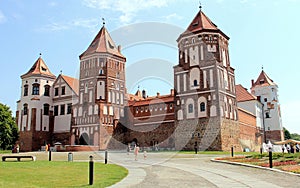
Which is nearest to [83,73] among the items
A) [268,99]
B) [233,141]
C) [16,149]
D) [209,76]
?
[16,149]

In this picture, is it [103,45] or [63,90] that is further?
[63,90]

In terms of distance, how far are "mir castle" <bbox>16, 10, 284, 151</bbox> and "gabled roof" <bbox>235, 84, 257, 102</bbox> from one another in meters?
0.20

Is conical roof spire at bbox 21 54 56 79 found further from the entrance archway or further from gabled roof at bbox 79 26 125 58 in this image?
the entrance archway

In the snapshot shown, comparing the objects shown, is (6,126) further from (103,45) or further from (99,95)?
(103,45)

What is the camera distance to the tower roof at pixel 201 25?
4463 centimetres

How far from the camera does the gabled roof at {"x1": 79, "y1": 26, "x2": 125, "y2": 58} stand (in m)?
52.6

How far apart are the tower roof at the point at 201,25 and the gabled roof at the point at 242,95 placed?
18044 millimetres

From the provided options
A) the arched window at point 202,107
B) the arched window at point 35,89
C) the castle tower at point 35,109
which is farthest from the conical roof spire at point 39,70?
the arched window at point 202,107

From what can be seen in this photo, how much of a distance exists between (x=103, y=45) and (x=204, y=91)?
21187 millimetres

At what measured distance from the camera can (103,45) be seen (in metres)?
53.6

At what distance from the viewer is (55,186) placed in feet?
34.5

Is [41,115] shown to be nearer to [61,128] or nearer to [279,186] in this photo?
[61,128]

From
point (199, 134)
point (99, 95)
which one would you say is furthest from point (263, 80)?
point (99, 95)

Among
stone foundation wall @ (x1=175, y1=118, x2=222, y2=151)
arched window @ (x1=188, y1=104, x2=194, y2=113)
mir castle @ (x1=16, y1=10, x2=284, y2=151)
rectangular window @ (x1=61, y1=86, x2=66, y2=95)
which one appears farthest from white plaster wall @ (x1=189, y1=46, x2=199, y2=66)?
rectangular window @ (x1=61, y1=86, x2=66, y2=95)
